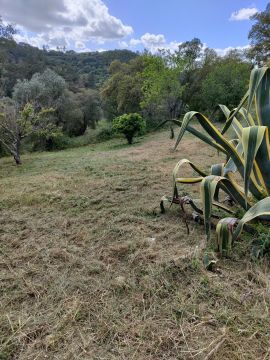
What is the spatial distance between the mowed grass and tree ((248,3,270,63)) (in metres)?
16.6

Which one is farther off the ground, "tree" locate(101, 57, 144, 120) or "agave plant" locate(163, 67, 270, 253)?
"tree" locate(101, 57, 144, 120)

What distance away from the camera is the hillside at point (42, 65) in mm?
21356

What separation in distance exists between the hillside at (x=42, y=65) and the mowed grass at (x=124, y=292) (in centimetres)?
1110

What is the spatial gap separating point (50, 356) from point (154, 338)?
18.9 inches

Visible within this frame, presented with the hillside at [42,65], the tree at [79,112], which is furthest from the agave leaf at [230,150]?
the tree at [79,112]

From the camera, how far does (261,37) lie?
15.9 metres

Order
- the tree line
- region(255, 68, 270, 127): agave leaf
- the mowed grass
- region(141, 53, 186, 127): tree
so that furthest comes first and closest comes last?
1. region(141, 53, 186, 127): tree
2. the tree line
3. region(255, 68, 270, 127): agave leaf
4. the mowed grass

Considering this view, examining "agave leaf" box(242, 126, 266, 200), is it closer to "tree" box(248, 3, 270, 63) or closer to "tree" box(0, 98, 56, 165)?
"tree" box(0, 98, 56, 165)

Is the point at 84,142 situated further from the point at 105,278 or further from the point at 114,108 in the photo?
the point at 105,278

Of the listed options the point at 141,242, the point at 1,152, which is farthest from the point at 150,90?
the point at 141,242

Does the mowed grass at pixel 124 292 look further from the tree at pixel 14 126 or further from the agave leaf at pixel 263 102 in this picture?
the tree at pixel 14 126

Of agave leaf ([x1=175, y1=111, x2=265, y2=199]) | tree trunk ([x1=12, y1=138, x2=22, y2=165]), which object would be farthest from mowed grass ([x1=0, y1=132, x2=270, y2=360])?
tree trunk ([x1=12, y1=138, x2=22, y2=165])

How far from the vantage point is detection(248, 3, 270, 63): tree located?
50.4ft

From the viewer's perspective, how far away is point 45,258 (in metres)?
2.03
